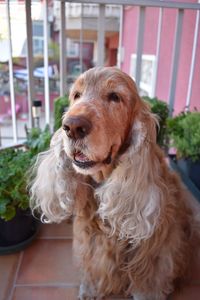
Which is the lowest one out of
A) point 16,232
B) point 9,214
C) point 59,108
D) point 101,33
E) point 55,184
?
point 16,232

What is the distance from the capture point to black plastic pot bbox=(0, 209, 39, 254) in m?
1.55

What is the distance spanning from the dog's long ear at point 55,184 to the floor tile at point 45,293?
0.33 m

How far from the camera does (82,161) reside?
1.08 m

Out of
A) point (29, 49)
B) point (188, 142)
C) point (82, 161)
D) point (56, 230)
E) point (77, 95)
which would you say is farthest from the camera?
point (29, 49)

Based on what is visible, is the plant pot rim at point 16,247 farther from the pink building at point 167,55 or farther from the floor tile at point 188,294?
the pink building at point 167,55

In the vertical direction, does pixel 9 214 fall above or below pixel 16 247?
above

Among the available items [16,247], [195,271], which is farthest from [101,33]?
[195,271]

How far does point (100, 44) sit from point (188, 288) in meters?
1.70

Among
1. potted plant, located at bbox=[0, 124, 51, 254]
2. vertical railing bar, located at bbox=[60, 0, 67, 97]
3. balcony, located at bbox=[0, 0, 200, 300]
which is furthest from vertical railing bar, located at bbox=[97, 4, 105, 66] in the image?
potted plant, located at bbox=[0, 124, 51, 254]

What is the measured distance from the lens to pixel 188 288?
1425mm

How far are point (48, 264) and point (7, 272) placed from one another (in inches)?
7.8

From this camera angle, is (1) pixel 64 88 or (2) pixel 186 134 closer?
(2) pixel 186 134

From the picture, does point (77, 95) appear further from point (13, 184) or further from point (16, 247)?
point (16, 247)

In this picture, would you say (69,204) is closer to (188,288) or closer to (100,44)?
(188,288)
